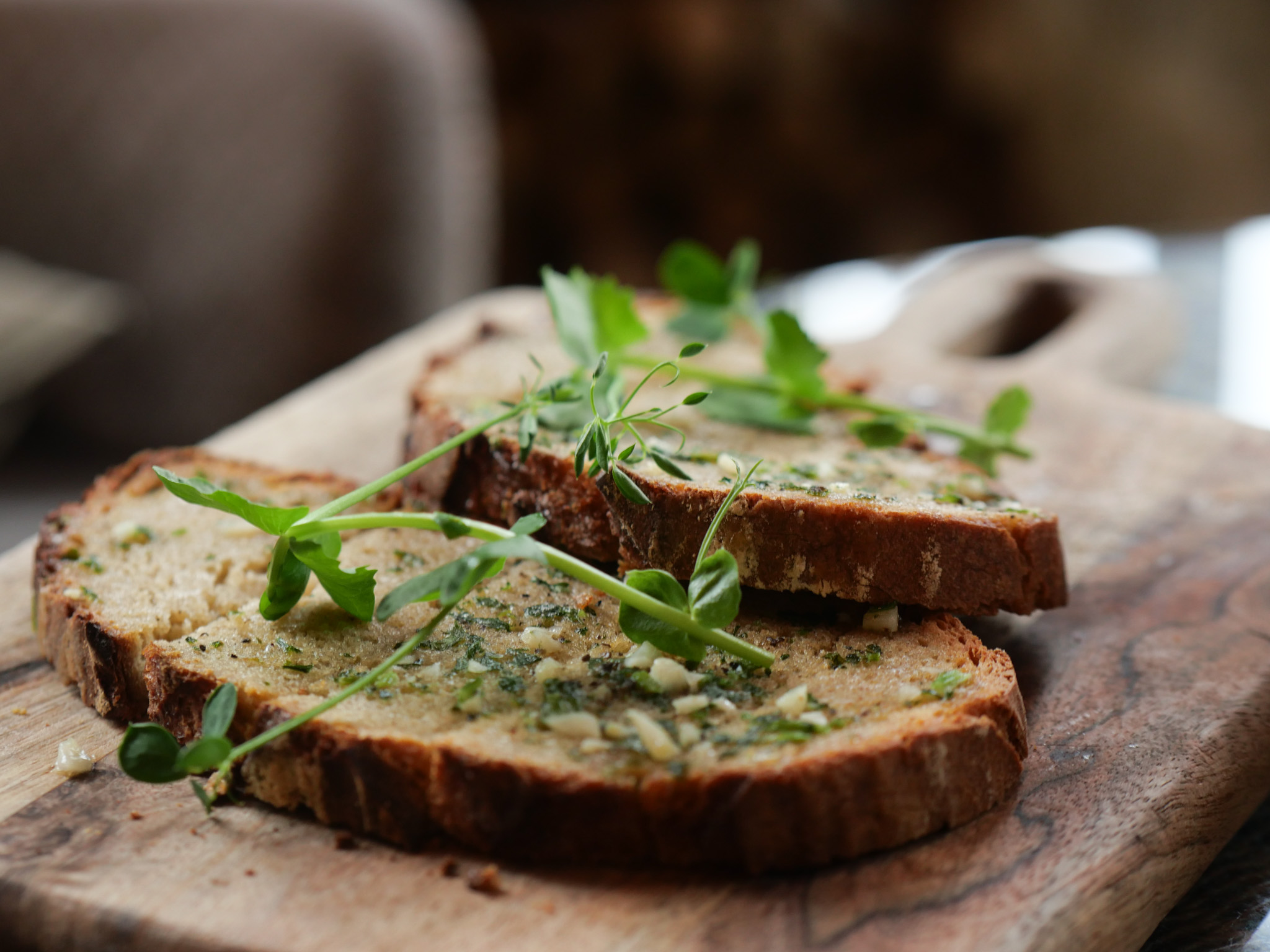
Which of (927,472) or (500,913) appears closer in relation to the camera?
(500,913)

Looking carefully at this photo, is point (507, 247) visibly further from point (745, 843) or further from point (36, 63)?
point (745, 843)

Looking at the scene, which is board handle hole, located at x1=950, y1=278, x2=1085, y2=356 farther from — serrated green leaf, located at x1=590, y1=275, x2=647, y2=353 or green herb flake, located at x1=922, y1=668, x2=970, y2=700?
green herb flake, located at x1=922, y1=668, x2=970, y2=700

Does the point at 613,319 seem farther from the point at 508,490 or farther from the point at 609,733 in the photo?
the point at 609,733

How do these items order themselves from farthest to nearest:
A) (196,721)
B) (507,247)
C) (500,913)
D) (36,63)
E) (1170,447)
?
(507,247), (36,63), (1170,447), (196,721), (500,913)

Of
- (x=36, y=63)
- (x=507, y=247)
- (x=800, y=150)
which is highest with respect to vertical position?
(x=36, y=63)

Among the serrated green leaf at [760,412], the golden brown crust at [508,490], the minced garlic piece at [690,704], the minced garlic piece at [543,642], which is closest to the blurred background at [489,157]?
the serrated green leaf at [760,412]

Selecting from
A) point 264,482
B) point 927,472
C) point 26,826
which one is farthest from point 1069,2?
point 26,826

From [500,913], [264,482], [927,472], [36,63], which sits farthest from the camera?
[36,63]
